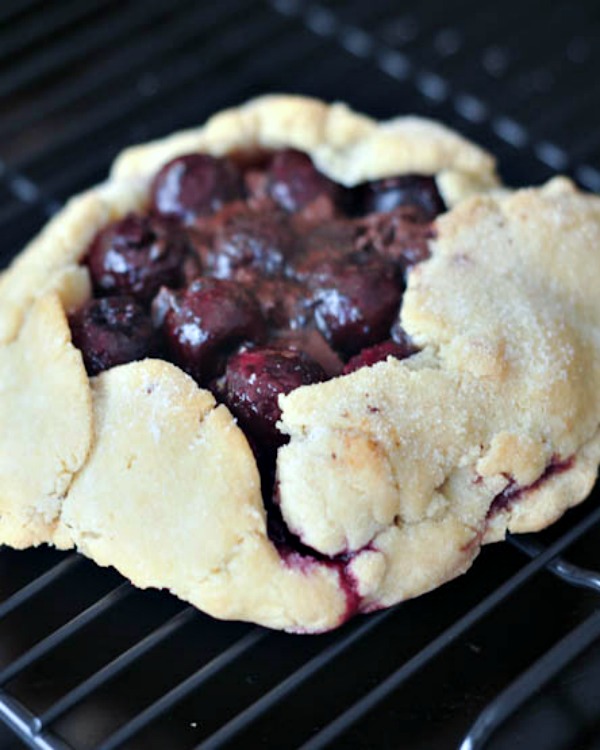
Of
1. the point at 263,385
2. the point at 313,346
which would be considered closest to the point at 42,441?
the point at 263,385

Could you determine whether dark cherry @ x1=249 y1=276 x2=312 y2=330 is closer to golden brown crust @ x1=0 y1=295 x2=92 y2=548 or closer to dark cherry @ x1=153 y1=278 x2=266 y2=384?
dark cherry @ x1=153 y1=278 x2=266 y2=384

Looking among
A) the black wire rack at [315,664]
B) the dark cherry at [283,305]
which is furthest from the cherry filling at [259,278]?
the black wire rack at [315,664]

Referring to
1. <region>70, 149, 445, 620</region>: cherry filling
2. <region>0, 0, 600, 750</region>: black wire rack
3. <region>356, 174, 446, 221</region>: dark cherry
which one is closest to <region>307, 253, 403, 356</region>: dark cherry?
<region>70, 149, 445, 620</region>: cherry filling

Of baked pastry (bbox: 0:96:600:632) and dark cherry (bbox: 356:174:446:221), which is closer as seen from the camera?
baked pastry (bbox: 0:96:600:632)

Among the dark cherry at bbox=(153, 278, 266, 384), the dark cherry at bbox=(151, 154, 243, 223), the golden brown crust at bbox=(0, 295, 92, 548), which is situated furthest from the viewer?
the dark cherry at bbox=(151, 154, 243, 223)

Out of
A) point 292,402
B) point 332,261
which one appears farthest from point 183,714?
point 332,261

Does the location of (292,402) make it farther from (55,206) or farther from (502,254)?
(55,206)

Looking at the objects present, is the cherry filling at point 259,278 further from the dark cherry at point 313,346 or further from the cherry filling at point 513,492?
the cherry filling at point 513,492
